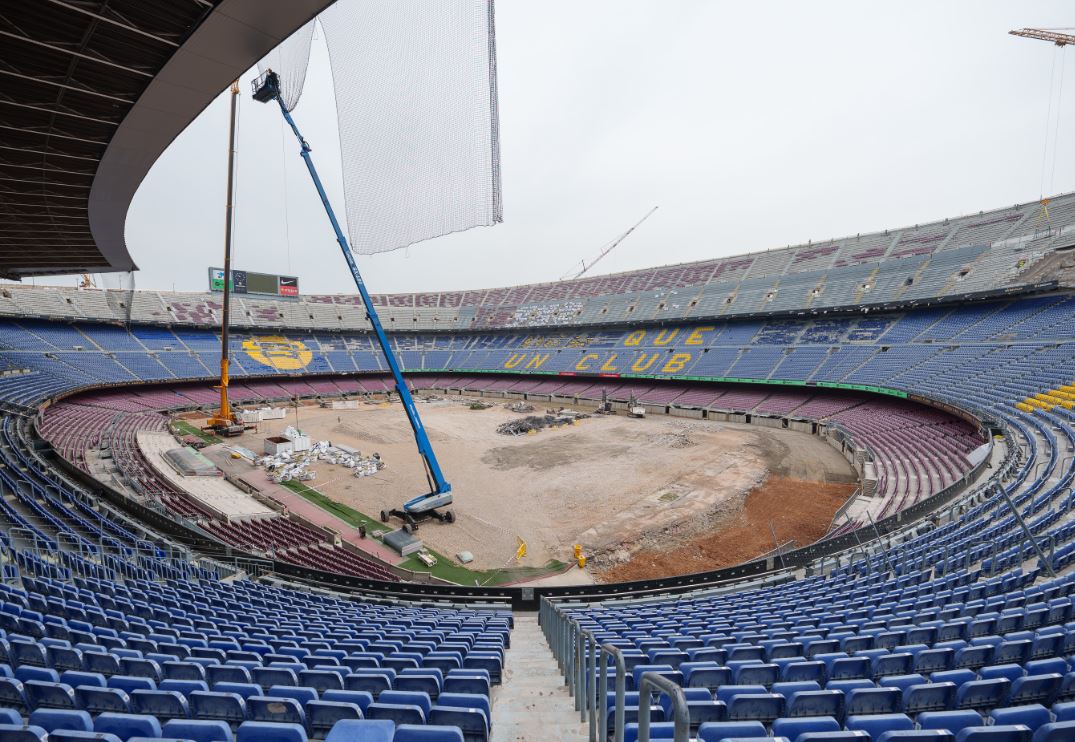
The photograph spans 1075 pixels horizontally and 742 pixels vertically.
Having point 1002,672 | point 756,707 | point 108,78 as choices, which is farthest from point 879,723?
point 108,78

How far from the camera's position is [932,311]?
3559 cm

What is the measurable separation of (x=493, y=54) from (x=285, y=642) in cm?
996

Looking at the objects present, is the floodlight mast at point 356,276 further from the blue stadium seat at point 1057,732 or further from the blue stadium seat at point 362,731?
the blue stadium seat at point 1057,732

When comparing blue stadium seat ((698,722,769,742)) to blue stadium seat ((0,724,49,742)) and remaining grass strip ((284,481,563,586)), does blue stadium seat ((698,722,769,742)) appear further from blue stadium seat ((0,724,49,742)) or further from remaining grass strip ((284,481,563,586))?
remaining grass strip ((284,481,563,586))

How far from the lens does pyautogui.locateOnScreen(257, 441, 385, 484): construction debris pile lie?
939 inches

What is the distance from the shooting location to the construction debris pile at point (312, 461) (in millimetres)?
23844

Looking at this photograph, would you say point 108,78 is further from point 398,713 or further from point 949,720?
point 949,720

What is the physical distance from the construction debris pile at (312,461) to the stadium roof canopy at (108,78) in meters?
14.1

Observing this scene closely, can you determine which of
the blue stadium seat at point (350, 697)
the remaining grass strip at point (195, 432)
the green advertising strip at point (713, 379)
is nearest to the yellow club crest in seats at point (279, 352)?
the green advertising strip at point (713, 379)

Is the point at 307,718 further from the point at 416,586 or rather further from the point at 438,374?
the point at 438,374

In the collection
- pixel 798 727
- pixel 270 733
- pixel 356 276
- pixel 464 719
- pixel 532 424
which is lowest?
pixel 464 719

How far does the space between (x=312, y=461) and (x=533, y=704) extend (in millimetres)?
25389

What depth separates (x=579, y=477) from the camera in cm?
2384

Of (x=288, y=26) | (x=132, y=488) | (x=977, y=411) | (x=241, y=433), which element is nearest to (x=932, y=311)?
(x=977, y=411)
